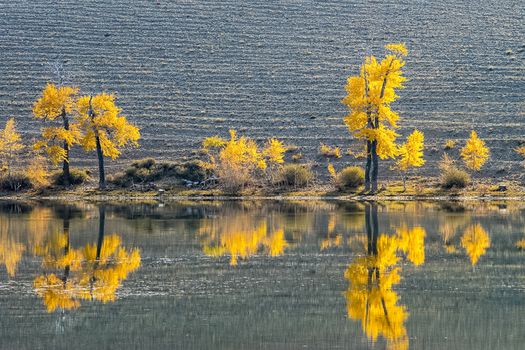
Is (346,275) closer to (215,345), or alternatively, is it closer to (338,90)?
(215,345)

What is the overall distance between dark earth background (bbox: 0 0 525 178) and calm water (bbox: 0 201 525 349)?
3038cm

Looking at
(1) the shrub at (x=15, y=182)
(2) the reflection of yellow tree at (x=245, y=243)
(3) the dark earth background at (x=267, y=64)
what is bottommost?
(2) the reflection of yellow tree at (x=245, y=243)

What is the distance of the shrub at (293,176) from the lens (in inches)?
2410

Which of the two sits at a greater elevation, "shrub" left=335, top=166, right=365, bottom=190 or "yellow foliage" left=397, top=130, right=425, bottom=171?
"yellow foliage" left=397, top=130, right=425, bottom=171

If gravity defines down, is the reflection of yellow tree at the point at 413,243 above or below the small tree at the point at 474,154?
below

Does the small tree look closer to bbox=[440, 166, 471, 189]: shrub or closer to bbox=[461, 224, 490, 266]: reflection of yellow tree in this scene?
bbox=[440, 166, 471, 189]: shrub

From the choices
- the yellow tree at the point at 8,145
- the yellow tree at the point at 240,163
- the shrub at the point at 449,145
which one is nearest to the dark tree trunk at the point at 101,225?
the yellow tree at the point at 240,163

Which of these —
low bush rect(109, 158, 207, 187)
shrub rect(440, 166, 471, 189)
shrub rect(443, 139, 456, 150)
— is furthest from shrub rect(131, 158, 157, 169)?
shrub rect(443, 139, 456, 150)

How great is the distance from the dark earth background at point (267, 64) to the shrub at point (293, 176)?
6.42 metres

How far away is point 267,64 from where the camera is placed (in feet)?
293

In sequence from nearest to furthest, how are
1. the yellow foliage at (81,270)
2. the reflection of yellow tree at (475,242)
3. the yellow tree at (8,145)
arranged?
the yellow foliage at (81,270) < the reflection of yellow tree at (475,242) < the yellow tree at (8,145)

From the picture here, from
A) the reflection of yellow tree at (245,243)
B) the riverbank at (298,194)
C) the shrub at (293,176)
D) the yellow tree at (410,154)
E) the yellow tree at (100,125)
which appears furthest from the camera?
the yellow tree at (100,125)

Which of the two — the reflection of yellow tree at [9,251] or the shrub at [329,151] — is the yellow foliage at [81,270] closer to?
the reflection of yellow tree at [9,251]

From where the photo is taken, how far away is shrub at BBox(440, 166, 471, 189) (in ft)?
193
